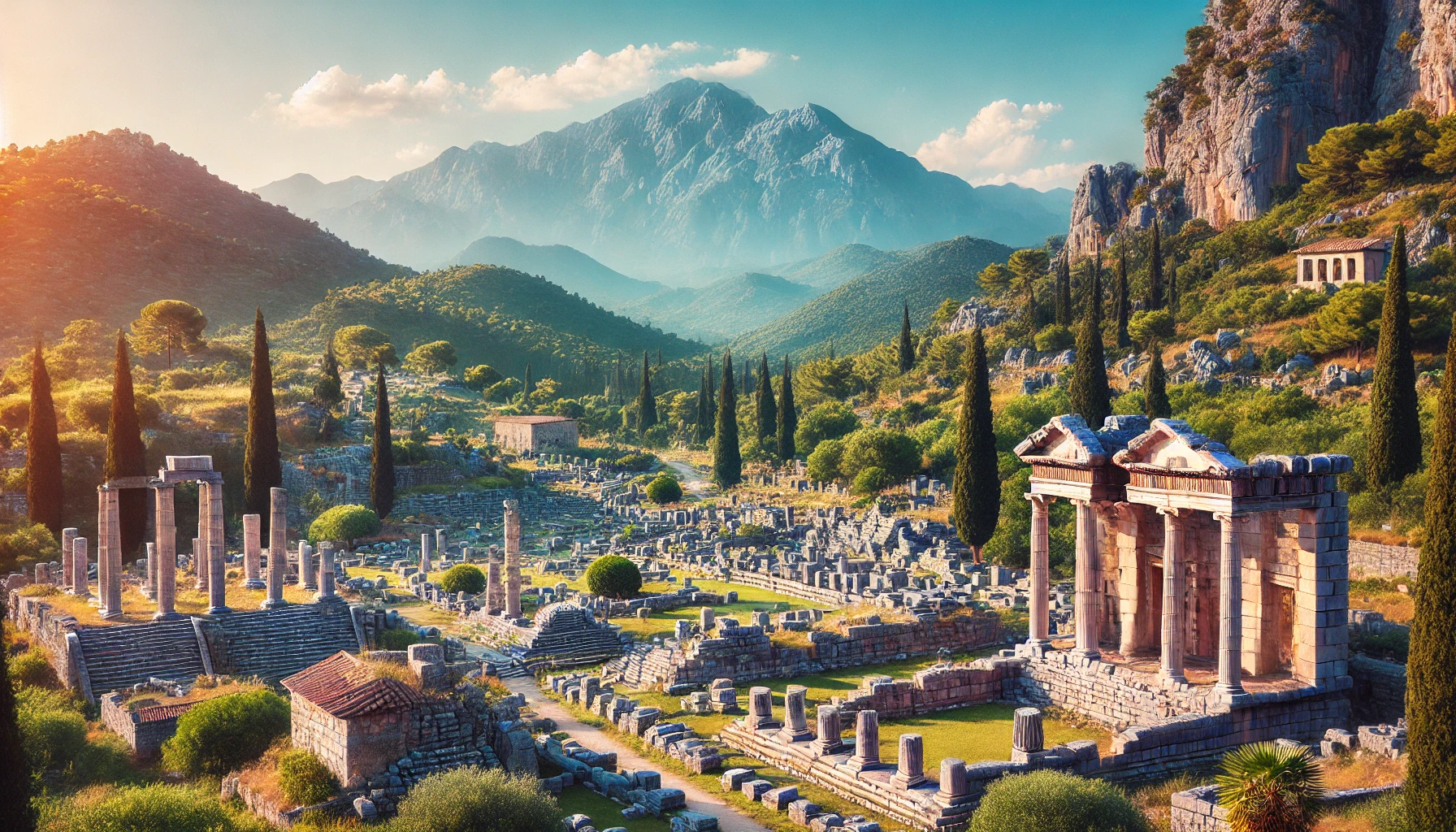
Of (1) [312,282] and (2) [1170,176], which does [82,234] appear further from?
(2) [1170,176]

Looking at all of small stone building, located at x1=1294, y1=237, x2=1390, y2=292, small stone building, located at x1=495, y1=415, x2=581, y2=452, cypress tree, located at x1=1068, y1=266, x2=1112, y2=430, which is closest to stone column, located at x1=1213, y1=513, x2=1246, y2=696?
cypress tree, located at x1=1068, y1=266, x2=1112, y2=430

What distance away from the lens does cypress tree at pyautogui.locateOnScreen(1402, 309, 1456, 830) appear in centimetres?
1338

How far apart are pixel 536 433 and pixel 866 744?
205 ft

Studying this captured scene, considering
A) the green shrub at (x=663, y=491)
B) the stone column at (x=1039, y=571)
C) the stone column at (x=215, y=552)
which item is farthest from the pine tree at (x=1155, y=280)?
the stone column at (x=215, y=552)

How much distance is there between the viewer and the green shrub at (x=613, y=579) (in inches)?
1393

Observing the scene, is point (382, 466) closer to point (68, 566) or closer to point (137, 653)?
point (68, 566)

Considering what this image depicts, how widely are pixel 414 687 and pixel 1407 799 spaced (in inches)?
571

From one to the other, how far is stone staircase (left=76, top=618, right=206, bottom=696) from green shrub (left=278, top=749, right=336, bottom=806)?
963 centimetres

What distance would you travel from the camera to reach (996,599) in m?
33.6

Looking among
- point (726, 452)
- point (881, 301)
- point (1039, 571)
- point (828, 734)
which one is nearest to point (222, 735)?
point (828, 734)

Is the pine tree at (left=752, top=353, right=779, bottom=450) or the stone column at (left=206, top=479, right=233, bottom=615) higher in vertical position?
the pine tree at (left=752, top=353, right=779, bottom=450)

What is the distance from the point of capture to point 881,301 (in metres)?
157

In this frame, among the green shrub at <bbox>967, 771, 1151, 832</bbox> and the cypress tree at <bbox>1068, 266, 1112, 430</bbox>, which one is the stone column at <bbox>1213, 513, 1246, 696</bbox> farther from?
the cypress tree at <bbox>1068, 266, 1112, 430</bbox>

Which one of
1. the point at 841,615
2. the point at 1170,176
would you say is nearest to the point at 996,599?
the point at 841,615
